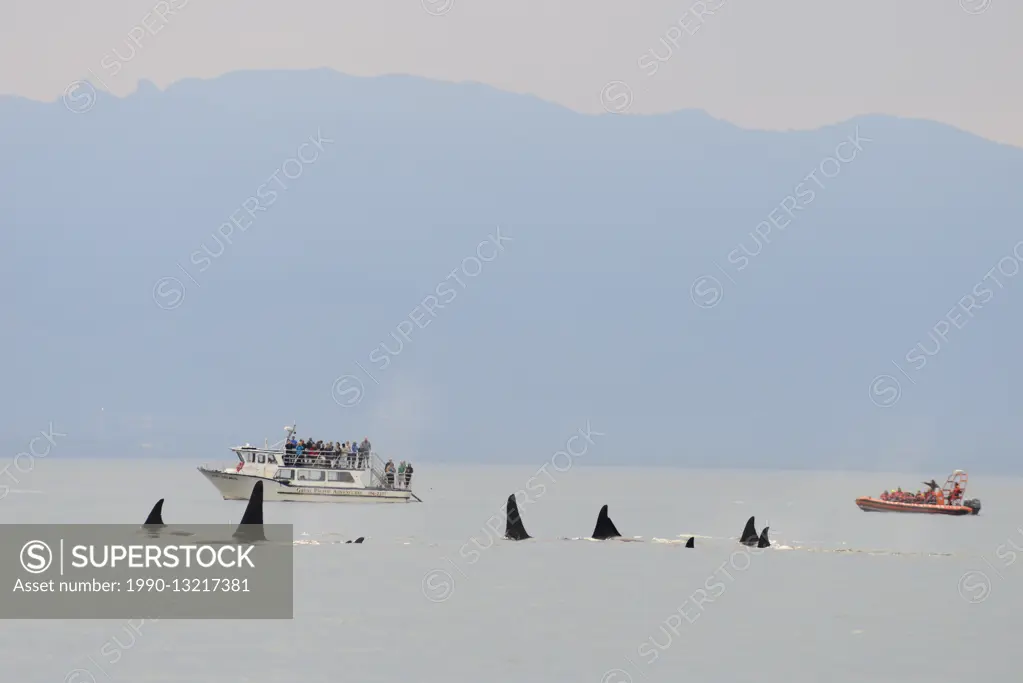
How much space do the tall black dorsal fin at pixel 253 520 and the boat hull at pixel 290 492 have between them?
36893mm

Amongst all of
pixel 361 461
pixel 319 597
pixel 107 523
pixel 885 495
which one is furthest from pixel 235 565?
pixel 885 495

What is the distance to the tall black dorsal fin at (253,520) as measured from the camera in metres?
60.2

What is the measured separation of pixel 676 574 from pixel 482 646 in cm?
2290

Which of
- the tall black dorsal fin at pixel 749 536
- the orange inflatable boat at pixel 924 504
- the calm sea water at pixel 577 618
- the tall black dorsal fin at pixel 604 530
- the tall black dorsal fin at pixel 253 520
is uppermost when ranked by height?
the orange inflatable boat at pixel 924 504

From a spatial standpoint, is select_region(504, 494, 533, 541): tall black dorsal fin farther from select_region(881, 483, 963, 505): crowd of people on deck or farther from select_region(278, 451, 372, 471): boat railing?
select_region(881, 483, 963, 505): crowd of people on deck

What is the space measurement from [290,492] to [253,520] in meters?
40.0

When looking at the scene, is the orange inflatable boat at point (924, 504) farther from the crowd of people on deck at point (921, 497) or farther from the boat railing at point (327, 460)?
the boat railing at point (327, 460)

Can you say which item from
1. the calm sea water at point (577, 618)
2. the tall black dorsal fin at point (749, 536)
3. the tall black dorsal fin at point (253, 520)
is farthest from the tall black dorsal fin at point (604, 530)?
the tall black dorsal fin at point (253, 520)

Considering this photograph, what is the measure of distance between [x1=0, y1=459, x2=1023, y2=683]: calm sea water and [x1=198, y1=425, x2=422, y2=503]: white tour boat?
925 centimetres

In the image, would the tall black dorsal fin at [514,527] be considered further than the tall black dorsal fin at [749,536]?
Yes

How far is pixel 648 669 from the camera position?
38344 mm

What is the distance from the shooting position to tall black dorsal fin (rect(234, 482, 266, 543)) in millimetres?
60188

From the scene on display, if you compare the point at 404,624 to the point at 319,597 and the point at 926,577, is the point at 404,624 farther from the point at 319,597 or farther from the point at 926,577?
the point at 926,577

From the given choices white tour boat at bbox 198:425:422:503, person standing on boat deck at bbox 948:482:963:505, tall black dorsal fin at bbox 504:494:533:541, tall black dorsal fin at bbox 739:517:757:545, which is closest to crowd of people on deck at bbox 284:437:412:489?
white tour boat at bbox 198:425:422:503
